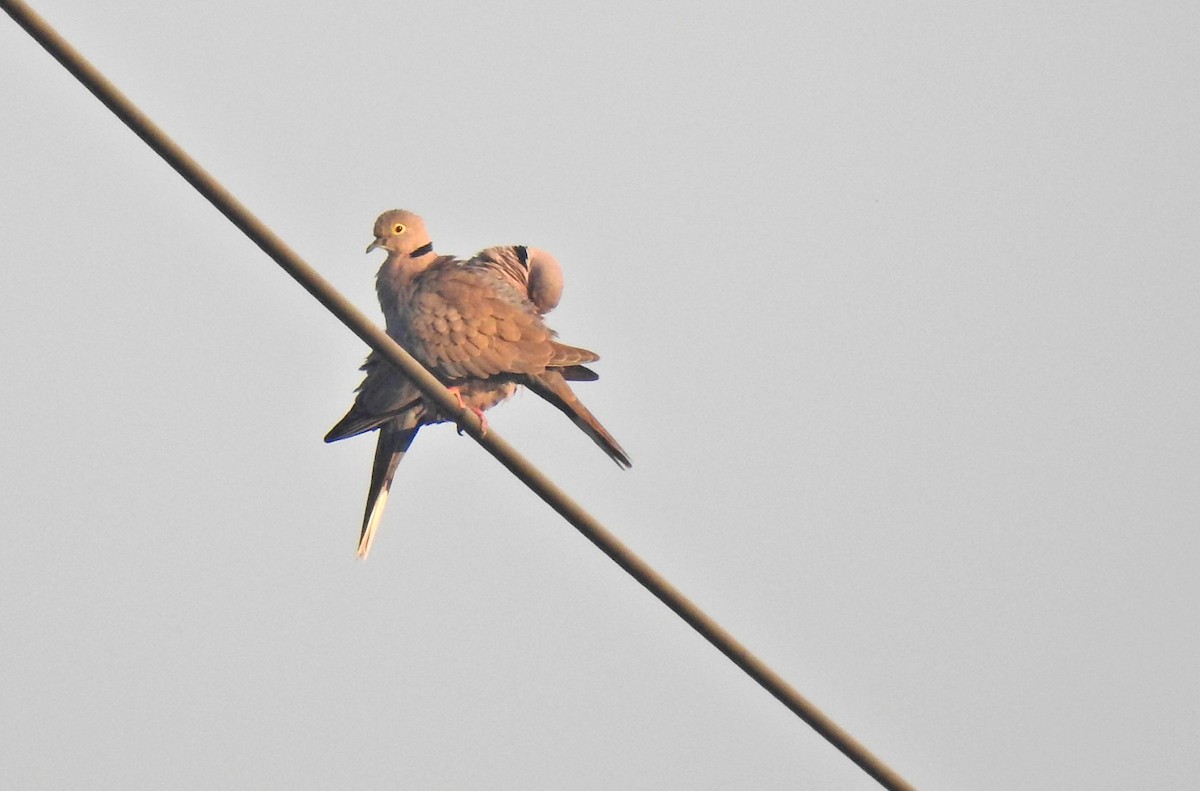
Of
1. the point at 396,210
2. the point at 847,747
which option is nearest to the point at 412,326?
the point at 396,210

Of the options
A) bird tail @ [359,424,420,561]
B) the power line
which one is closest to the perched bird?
bird tail @ [359,424,420,561]

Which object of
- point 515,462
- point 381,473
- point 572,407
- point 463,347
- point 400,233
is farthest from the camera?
point 400,233

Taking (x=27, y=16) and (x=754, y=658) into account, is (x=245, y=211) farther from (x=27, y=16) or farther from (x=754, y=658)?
(x=754, y=658)

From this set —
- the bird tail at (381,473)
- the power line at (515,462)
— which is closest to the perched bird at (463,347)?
the bird tail at (381,473)

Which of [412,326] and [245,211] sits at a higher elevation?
[412,326]

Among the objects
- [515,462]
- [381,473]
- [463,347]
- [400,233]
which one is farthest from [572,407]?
[515,462]

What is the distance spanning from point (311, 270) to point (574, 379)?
3578 mm

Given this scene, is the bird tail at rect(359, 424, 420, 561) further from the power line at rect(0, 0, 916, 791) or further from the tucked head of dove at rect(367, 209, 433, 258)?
the power line at rect(0, 0, 916, 791)

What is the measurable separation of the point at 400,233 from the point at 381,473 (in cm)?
118

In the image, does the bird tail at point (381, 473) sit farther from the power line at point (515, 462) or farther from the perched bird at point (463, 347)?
the power line at point (515, 462)

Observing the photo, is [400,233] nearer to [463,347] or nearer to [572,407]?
[463,347]

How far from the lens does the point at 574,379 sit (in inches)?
327

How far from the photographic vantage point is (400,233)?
9.15 meters

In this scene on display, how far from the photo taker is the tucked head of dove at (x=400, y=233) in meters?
9.12
